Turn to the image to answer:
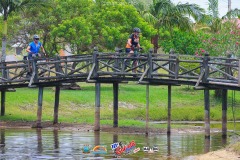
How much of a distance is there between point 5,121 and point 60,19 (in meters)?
16.1

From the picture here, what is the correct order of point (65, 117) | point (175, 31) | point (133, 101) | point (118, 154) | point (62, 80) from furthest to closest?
point (175, 31), point (133, 101), point (65, 117), point (62, 80), point (118, 154)

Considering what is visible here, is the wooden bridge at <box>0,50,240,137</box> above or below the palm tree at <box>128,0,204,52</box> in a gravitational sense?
below

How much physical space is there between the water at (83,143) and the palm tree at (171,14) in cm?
2149

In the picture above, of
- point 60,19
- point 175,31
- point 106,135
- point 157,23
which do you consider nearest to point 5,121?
point 106,135

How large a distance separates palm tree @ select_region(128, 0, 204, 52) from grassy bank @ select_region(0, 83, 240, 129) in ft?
17.1

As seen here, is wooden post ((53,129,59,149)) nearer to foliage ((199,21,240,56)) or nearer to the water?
the water

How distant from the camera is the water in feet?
90.9

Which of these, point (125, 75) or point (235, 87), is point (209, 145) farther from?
point (125, 75)

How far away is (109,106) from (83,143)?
53.9 ft

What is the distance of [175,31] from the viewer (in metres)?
67.0
